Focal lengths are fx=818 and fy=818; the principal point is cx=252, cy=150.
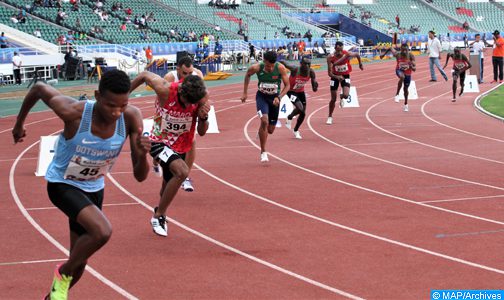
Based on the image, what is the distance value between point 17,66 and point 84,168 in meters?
29.1

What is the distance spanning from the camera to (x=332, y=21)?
6400 centimetres

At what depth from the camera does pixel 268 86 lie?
13.2 m

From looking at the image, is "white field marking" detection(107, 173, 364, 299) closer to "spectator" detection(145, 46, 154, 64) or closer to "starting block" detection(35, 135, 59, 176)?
"starting block" detection(35, 135, 59, 176)

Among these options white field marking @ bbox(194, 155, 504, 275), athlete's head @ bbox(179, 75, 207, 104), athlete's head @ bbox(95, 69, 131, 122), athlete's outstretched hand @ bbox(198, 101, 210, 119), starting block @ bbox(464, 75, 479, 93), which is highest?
athlete's head @ bbox(95, 69, 131, 122)

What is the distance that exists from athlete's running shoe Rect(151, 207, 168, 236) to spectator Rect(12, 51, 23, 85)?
2623cm

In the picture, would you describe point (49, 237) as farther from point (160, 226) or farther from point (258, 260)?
point (258, 260)

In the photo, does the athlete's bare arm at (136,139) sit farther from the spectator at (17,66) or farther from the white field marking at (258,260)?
the spectator at (17,66)

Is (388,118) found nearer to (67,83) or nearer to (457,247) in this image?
(457,247)

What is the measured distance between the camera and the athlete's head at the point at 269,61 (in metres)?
12.9

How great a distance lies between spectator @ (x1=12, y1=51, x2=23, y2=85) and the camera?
32.8 meters

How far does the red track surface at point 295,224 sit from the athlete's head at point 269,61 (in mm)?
1570

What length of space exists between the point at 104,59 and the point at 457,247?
30307mm

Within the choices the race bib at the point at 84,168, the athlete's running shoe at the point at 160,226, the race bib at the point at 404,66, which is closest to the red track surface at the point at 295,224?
the athlete's running shoe at the point at 160,226

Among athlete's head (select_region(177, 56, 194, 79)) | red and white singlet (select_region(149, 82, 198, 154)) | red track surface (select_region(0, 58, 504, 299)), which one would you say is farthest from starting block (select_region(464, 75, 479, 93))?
red and white singlet (select_region(149, 82, 198, 154))
